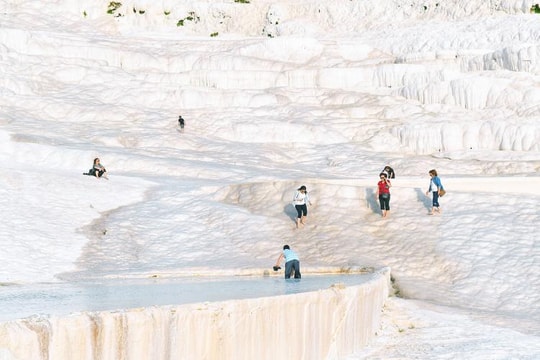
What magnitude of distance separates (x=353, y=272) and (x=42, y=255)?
27.1 feet

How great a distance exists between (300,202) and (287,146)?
22523 mm

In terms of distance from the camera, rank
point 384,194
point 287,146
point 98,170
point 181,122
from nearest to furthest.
Result: point 384,194 < point 98,170 < point 287,146 < point 181,122

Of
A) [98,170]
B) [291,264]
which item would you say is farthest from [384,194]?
[98,170]

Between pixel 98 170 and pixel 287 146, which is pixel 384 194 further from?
pixel 287 146

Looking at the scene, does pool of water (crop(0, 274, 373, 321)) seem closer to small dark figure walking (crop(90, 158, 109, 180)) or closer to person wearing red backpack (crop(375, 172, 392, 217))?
person wearing red backpack (crop(375, 172, 392, 217))

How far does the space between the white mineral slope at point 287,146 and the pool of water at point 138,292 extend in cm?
164

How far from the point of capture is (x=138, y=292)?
16984 millimetres

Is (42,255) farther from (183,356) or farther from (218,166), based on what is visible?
(218,166)

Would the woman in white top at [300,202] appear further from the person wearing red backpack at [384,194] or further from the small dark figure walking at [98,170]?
the small dark figure walking at [98,170]

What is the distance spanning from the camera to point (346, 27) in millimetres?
72688

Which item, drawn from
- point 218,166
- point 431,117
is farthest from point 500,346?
point 431,117

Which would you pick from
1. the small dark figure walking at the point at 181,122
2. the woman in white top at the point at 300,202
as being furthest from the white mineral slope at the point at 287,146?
the small dark figure walking at the point at 181,122

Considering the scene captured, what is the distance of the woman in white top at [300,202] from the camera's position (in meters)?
27.0

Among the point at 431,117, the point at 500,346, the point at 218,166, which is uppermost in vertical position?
the point at 431,117
